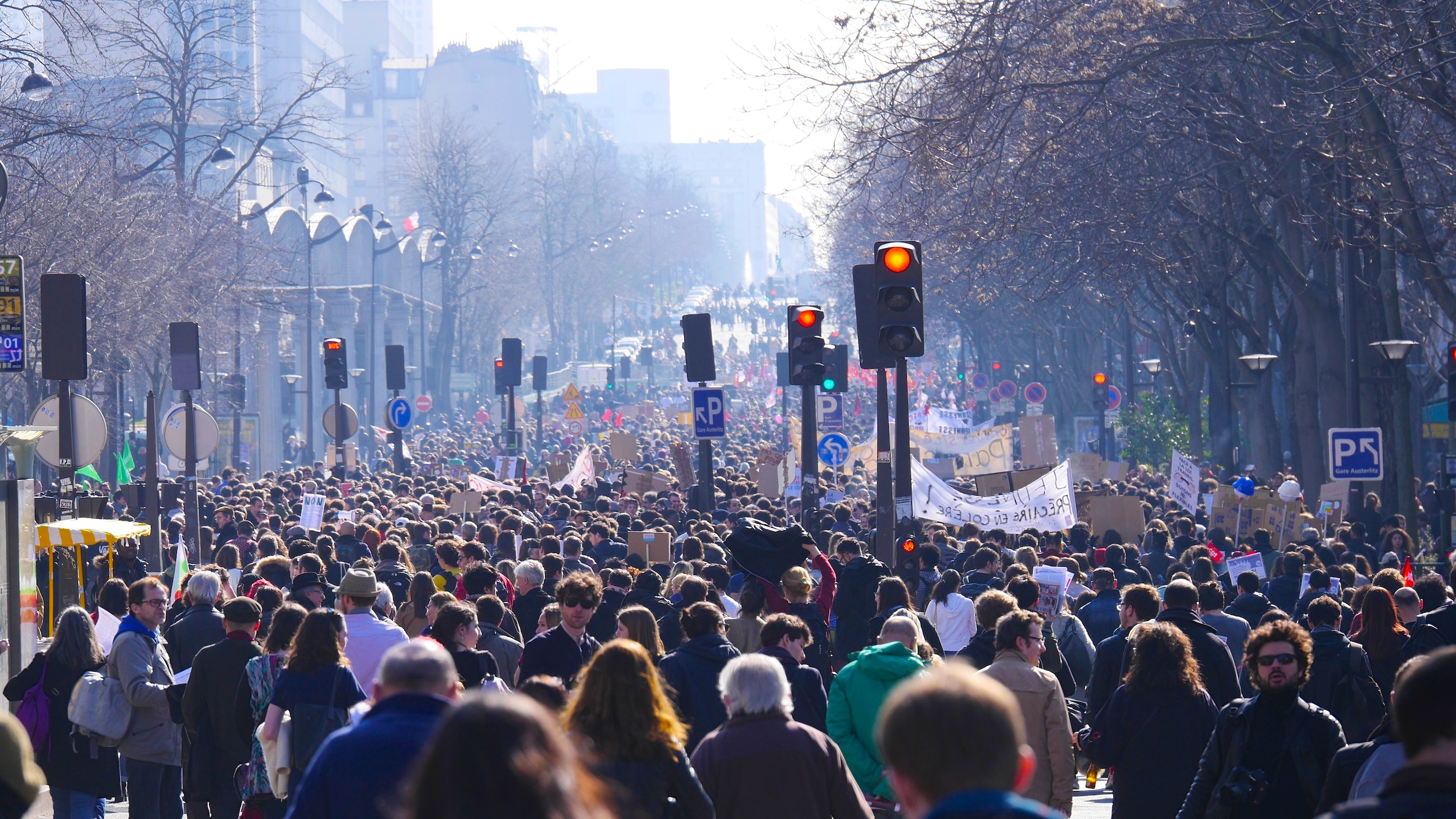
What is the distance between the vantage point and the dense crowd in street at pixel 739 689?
10.6 ft

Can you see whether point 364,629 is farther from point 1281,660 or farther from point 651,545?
point 651,545

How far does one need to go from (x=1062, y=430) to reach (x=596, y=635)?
159 feet

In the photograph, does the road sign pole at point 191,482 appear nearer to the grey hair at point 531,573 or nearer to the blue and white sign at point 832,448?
the blue and white sign at point 832,448

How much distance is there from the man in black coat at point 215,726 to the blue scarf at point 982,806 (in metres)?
5.56

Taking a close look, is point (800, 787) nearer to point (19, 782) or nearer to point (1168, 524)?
A: point (19, 782)

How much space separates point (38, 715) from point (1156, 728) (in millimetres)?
5068

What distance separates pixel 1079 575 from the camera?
14648 millimetres

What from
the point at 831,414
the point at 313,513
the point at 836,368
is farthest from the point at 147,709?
the point at 831,414

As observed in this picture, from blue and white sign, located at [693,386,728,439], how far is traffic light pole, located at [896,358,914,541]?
241 inches

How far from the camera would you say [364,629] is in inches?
334

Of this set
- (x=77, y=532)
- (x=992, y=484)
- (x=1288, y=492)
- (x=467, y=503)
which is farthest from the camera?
(x=467, y=503)

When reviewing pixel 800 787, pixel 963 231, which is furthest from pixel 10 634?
pixel 963 231

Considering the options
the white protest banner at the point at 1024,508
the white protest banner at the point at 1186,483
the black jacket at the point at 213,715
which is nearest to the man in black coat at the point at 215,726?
the black jacket at the point at 213,715

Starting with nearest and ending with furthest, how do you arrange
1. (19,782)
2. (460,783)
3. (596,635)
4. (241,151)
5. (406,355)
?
(460,783)
(19,782)
(596,635)
(406,355)
(241,151)
